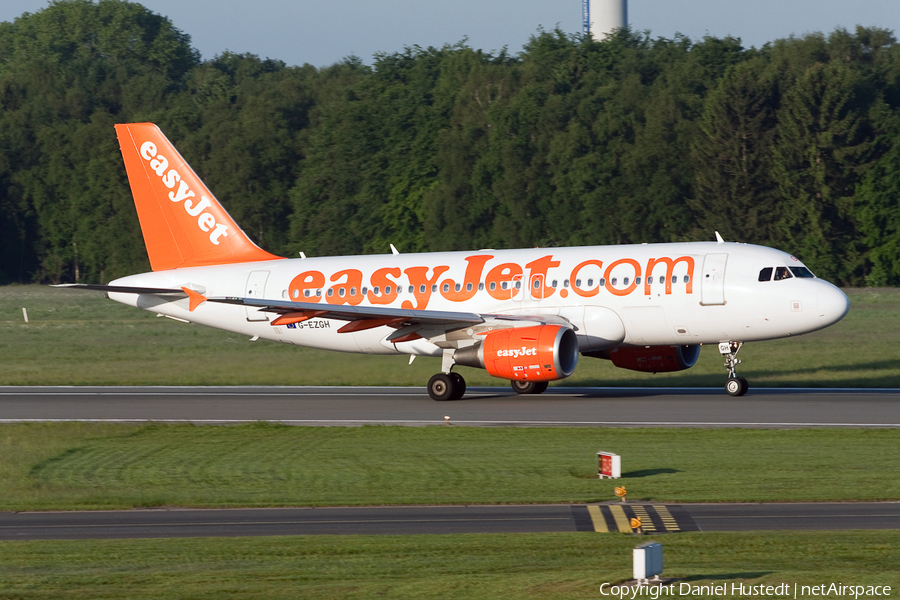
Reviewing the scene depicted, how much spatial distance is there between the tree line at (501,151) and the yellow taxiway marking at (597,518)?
6209cm

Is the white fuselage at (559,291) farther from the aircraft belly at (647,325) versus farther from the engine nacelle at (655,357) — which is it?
the engine nacelle at (655,357)

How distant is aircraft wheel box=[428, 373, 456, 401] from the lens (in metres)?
29.0

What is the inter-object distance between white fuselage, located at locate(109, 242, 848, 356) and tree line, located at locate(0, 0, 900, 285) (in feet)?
156

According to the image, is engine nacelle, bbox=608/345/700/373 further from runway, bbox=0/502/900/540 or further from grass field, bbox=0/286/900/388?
runway, bbox=0/502/900/540

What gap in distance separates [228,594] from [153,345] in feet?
118

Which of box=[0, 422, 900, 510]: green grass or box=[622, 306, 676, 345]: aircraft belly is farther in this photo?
box=[622, 306, 676, 345]: aircraft belly

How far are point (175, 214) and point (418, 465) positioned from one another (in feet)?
58.7

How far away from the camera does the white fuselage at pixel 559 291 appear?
90.3 feet

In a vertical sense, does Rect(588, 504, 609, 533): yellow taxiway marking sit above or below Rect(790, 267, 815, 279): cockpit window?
below

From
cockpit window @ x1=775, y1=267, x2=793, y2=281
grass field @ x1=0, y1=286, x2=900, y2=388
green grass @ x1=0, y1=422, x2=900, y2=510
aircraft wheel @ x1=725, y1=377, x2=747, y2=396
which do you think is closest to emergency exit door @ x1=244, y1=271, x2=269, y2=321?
grass field @ x1=0, y1=286, x2=900, y2=388

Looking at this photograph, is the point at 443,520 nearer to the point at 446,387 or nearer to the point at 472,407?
the point at 472,407

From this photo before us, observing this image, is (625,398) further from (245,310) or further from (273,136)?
(273,136)

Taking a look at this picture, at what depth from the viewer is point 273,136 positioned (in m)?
98.0

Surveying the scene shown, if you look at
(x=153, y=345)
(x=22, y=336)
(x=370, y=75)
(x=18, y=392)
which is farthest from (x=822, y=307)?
(x=370, y=75)
